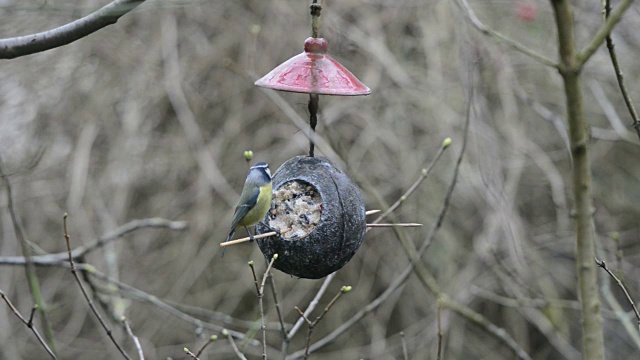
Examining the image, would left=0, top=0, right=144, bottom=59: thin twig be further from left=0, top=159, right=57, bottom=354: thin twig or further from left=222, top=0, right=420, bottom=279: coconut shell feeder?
left=222, top=0, right=420, bottom=279: coconut shell feeder

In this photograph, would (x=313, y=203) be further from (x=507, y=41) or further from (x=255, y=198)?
(x=507, y=41)

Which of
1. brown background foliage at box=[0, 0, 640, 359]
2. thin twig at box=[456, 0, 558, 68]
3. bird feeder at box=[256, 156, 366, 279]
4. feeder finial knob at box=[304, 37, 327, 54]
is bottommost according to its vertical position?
brown background foliage at box=[0, 0, 640, 359]

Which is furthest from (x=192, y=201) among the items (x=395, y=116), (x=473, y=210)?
(x=473, y=210)

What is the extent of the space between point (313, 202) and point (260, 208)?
0.53 ft

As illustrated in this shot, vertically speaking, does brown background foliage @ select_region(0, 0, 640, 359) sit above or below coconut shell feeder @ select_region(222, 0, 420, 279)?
below

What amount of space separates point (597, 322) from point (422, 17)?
12.7 feet

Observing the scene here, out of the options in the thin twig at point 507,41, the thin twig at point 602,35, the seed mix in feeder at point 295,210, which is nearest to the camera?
the thin twig at point 602,35

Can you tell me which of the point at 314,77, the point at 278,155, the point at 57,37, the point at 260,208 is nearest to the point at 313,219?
the point at 260,208

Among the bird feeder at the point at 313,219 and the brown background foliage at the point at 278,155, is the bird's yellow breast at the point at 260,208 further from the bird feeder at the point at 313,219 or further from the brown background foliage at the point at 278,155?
the brown background foliage at the point at 278,155

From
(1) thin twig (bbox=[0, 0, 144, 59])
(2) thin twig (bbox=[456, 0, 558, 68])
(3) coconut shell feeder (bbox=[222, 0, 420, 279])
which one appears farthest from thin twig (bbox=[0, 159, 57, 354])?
(2) thin twig (bbox=[456, 0, 558, 68])

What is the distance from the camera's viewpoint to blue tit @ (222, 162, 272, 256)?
227 cm

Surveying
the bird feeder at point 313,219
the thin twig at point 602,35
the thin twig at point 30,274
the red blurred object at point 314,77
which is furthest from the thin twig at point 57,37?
the thin twig at point 602,35

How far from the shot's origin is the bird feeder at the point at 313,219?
7.51ft

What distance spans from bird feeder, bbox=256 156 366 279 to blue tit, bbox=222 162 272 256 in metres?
0.08
